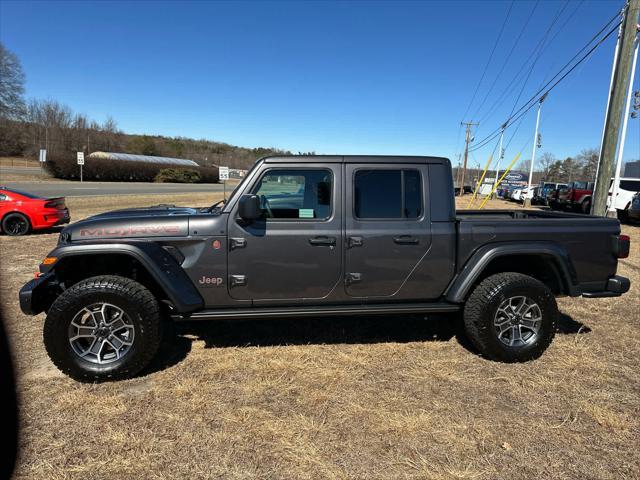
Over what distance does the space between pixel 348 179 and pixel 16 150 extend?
79.8 m

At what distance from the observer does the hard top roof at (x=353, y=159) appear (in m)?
3.68

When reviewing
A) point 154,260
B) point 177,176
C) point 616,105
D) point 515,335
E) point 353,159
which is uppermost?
point 616,105

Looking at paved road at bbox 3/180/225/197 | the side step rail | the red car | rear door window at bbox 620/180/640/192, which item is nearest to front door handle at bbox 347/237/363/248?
the side step rail

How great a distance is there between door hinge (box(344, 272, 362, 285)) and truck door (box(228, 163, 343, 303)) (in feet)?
0.21

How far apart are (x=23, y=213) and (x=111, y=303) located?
906cm

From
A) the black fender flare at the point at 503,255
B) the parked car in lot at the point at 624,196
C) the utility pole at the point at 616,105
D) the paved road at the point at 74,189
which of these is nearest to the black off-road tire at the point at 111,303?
the black fender flare at the point at 503,255

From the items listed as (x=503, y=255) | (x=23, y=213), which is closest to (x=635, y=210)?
(x=503, y=255)

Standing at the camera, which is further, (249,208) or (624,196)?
(624,196)

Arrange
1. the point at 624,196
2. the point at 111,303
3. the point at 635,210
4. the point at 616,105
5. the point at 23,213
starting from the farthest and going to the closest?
1. the point at 624,196
2. the point at 635,210
3. the point at 23,213
4. the point at 616,105
5. the point at 111,303

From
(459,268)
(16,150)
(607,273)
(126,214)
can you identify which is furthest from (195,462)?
(16,150)

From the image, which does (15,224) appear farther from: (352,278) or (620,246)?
(620,246)

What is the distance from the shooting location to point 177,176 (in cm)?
5369

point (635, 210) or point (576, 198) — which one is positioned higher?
point (576, 198)

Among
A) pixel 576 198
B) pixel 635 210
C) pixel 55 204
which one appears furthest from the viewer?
pixel 576 198
